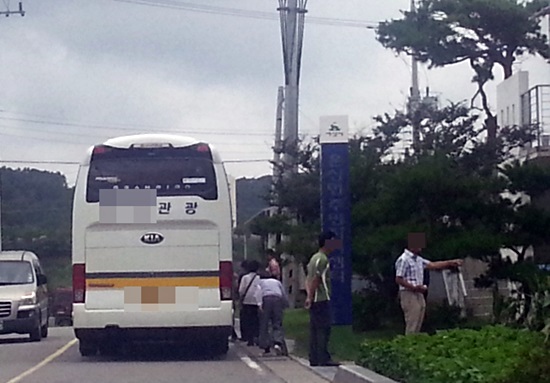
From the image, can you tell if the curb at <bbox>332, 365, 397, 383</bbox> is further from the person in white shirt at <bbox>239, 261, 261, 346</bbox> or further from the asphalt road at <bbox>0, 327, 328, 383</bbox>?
the person in white shirt at <bbox>239, 261, 261, 346</bbox>

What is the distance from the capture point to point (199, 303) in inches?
697

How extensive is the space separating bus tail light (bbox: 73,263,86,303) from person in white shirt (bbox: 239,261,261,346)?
3807 mm

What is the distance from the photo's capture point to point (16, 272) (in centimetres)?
2586

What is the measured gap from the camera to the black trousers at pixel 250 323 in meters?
21.4

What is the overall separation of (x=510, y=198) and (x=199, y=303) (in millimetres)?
6652

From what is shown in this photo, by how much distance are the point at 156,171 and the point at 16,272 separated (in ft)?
29.2

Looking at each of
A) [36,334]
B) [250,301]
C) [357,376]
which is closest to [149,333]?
[250,301]

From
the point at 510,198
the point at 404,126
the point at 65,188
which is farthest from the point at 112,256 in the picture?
the point at 65,188

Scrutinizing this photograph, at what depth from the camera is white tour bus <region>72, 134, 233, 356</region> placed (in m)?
17.7

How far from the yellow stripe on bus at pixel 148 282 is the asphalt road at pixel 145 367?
4.17 feet

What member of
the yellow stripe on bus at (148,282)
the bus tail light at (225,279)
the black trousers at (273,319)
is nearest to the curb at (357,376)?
the bus tail light at (225,279)

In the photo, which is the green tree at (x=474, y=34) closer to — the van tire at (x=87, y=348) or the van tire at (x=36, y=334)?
the van tire at (x=36, y=334)

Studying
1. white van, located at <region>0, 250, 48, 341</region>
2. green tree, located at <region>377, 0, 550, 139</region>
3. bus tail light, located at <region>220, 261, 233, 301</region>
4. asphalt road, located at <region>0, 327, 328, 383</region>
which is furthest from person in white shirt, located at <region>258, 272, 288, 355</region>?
green tree, located at <region>377, 0, 550, 139</region>

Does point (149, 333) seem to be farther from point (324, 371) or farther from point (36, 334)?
point (36, 334)
